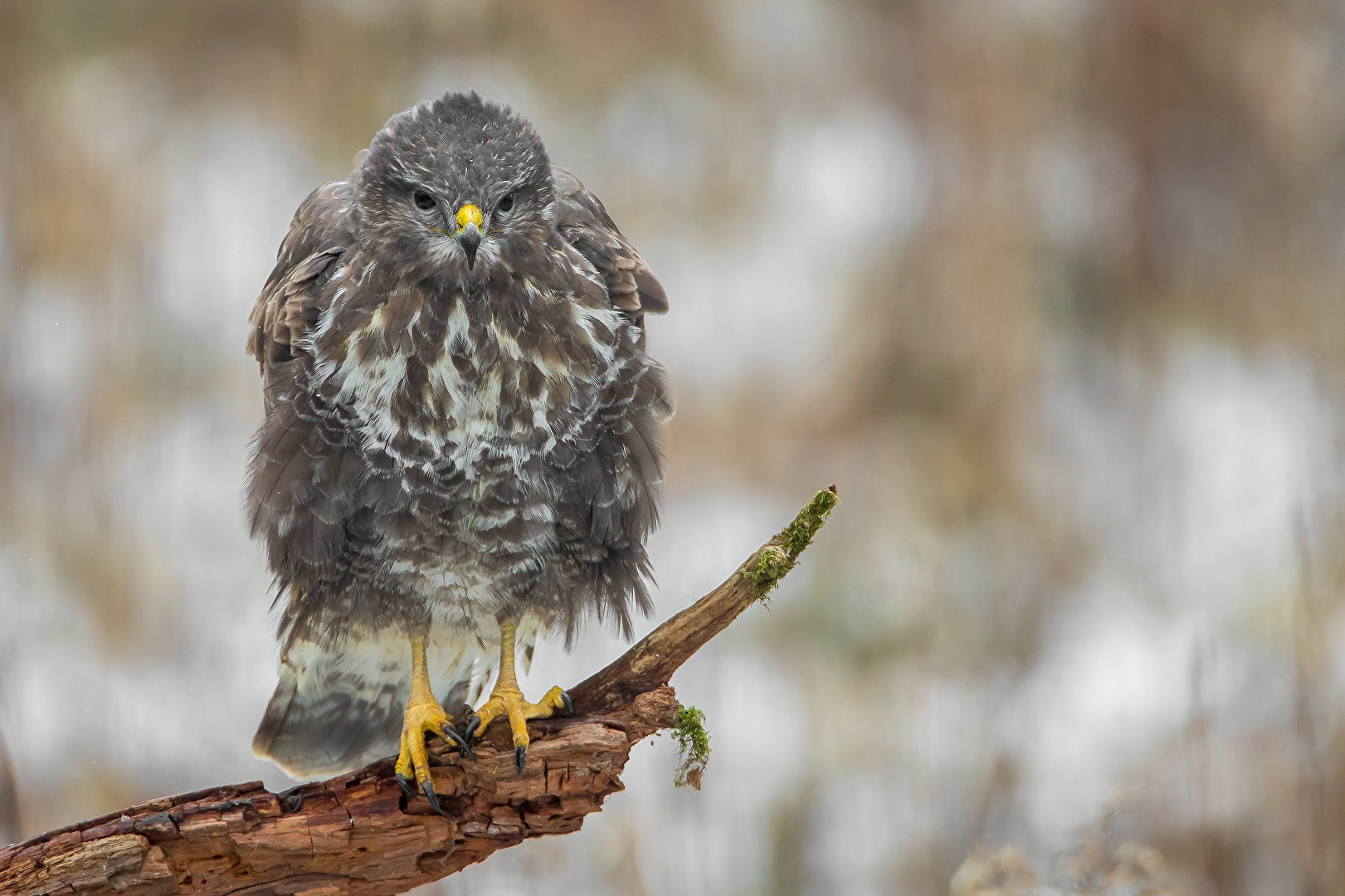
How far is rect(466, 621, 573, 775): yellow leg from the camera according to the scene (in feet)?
9.62

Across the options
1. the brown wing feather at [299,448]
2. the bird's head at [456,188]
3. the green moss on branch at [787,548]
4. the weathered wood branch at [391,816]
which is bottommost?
the weathered wood branch at [391,816]

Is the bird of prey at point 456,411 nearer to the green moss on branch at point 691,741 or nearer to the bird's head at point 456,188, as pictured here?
the bird's head at point 456,188

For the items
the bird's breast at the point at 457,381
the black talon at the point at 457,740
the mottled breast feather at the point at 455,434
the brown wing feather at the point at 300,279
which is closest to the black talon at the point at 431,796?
the black talon at the point at 457,740

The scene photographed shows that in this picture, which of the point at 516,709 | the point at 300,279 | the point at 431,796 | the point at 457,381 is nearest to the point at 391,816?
the point at 431,796

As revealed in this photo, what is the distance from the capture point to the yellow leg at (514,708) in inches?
115

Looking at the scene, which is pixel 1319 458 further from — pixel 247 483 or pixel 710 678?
pixel 247 483

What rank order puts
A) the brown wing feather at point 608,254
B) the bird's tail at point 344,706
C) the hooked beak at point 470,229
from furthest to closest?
the bird's tail at point 344,706
the brown wing feather at point 608,254
the hooked beak at point 470,229

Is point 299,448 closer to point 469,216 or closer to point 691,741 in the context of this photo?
point 469,216

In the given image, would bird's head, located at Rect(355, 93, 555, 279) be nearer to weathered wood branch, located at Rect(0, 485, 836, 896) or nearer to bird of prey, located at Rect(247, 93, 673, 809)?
bird of prey, located at Rect(247, 93, 673, 809)

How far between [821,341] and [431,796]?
330 centimetres

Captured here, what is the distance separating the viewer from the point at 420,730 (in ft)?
9.82

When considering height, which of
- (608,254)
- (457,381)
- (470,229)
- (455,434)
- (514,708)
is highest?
(608,254)

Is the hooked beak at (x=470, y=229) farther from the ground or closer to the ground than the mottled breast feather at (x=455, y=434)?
farther from the ground

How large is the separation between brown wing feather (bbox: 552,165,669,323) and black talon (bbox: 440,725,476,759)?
3.84 ft
